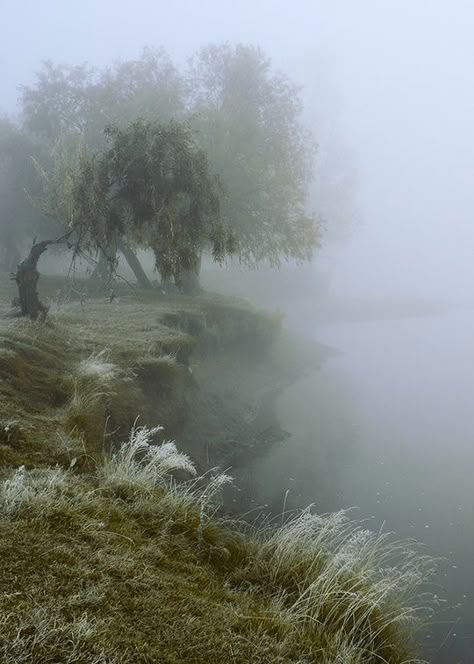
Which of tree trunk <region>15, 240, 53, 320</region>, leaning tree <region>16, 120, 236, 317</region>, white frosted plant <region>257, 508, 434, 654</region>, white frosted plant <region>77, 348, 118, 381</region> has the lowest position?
white frosted plant <region>257, 508, 434, 654</region>

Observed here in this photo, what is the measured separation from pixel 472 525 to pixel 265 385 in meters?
10.5

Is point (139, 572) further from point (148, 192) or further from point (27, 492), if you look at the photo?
point (148, 192)

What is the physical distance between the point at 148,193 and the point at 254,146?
12.5 m

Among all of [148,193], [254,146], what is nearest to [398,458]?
[148,193]

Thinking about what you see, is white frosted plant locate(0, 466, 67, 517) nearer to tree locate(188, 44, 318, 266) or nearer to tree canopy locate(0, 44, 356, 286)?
tree canopy locate(0, 44, 356, 286)

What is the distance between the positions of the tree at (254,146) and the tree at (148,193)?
8.69m

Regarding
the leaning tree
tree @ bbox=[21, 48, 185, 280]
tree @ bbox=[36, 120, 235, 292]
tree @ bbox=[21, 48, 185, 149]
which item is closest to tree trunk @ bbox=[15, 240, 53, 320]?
the leaning tree

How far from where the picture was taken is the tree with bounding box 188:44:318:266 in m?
22.9

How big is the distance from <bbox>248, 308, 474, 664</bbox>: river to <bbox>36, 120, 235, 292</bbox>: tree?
5.76 meters

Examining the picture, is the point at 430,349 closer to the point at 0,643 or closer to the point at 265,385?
the point at 265,385

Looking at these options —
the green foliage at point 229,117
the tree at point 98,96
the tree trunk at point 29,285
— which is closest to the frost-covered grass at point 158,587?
the tree trunk at point 29,285

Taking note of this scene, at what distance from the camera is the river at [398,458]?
25.5 ft

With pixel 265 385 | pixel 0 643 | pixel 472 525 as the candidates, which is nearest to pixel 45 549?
pixel 0 643

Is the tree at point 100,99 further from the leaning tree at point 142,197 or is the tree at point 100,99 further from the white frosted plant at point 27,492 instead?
the white frosted plant at point 27,492
